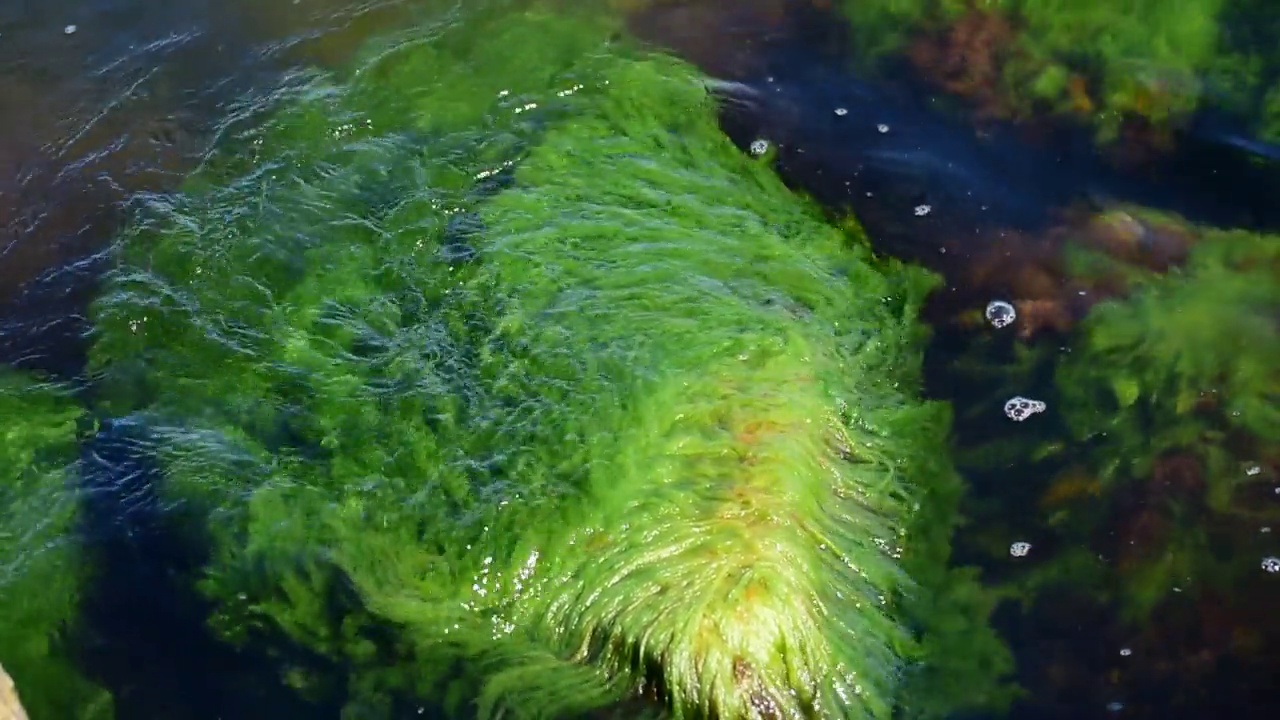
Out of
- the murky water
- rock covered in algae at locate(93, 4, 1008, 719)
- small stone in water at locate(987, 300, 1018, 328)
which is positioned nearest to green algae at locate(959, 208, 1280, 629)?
small stone in water at locate(987, 300, 1018, 328)

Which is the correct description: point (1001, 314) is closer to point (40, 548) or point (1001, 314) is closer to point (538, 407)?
point (538, 407)

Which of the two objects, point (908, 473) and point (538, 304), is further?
point (538, 304)

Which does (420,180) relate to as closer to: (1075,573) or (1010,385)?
(1010,385)

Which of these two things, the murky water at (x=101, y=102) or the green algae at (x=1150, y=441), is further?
the murky water at (x=101, y=102)

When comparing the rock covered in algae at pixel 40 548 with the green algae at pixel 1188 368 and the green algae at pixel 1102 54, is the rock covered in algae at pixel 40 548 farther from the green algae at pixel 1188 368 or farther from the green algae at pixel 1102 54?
the green algae at pixel 1102 54

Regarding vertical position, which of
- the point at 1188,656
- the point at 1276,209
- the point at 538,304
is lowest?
the point at 1188,656

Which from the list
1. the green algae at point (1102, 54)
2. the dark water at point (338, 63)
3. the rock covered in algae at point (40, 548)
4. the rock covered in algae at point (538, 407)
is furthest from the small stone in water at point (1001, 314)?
the rock covered in algae at point (40, 548)

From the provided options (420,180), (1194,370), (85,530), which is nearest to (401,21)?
(420,180)
